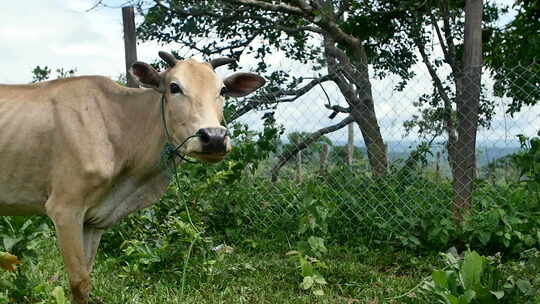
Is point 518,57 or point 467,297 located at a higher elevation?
point 518,57

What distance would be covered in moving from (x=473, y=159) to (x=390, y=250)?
42.2 inches

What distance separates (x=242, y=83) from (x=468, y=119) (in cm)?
228

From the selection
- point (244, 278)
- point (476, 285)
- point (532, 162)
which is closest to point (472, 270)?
point (476, 285)

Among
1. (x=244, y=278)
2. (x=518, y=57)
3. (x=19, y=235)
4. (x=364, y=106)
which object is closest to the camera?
(x=19, y=235)

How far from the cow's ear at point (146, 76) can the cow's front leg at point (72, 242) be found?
34.5 inches

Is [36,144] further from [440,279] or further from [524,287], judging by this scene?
[524,287]

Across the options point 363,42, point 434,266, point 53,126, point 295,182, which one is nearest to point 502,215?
point 434,266

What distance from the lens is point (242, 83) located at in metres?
4.06

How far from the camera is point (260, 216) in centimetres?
611

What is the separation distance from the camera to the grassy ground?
4.01 meters

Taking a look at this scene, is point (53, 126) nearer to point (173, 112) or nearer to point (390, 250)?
point (173, 112)

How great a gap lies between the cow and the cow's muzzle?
81 millimetres

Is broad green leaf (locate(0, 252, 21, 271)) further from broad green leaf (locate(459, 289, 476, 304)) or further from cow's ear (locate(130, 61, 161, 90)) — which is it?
broad green leaf (locate(459, 289, 476, 304))

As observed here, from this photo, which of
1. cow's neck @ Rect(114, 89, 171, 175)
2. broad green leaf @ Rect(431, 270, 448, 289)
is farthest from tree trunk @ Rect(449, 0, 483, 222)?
cow's neck @ Rect(114, 89, 171, 175)
